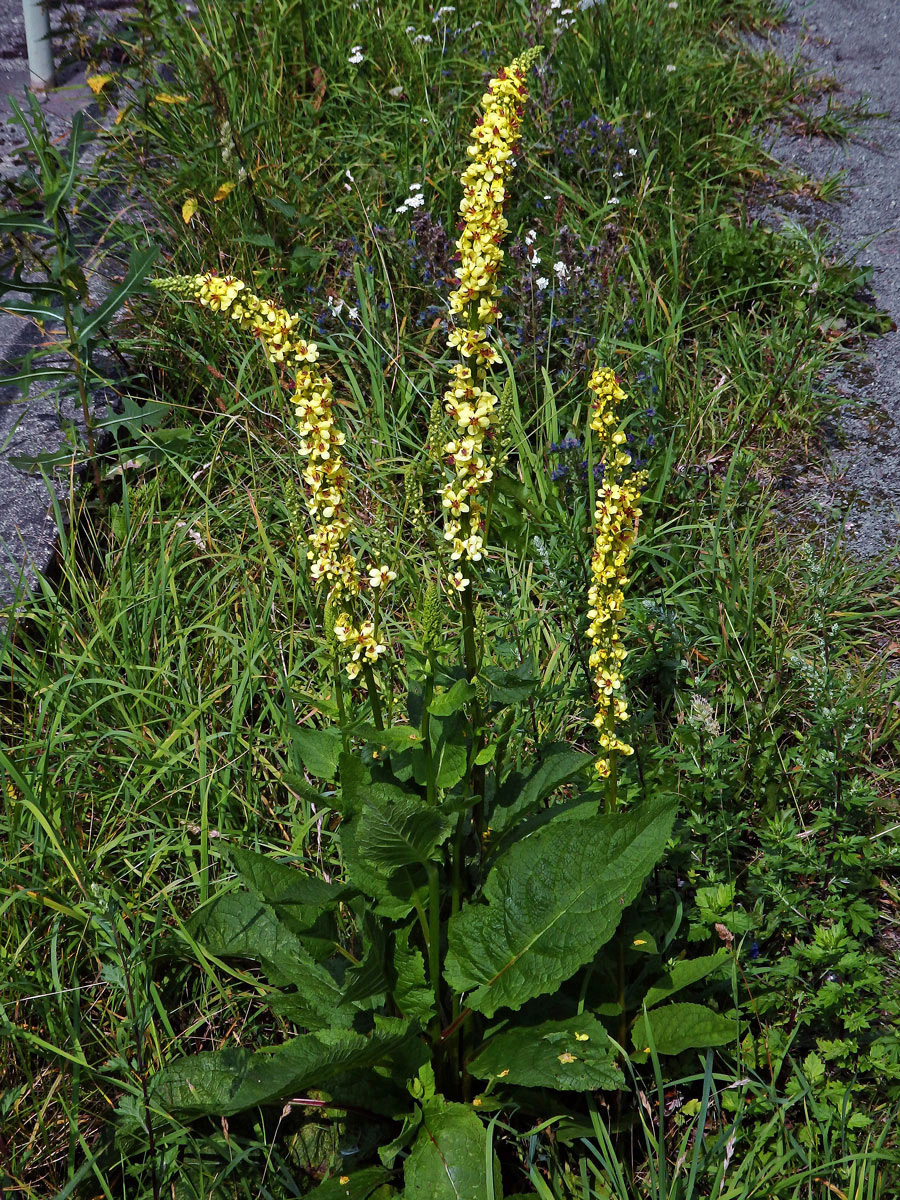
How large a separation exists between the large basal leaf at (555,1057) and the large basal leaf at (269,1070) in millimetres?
168

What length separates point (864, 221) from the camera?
4.26 meters

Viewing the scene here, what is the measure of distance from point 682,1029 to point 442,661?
908 mm

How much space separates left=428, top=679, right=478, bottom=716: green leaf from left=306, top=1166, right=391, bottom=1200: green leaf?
0.91m

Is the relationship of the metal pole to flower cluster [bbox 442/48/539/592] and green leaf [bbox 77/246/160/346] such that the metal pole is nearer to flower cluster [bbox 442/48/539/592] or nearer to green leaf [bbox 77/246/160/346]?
green leaf [bbox 77/246/160/346]

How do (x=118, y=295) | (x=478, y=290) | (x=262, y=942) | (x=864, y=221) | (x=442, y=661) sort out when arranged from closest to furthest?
(x=478, y=290), (x=262, y=942), (x=442, y=661), (x=118, y=295), (x=864, y=221)

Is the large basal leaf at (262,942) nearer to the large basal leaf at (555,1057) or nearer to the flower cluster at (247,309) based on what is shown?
the large basal leaf at (555,1057)

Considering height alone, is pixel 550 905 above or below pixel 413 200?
below

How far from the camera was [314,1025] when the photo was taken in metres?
1.91

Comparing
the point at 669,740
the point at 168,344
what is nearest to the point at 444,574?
the point at 669,740

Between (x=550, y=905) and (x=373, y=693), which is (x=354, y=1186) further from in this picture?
(x=373, y=693)

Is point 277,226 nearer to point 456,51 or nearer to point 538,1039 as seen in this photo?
point 456,51

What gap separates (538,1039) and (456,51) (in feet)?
12.4

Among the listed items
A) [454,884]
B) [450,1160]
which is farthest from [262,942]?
[450,1160]

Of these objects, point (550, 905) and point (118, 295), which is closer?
point (550, 905)
